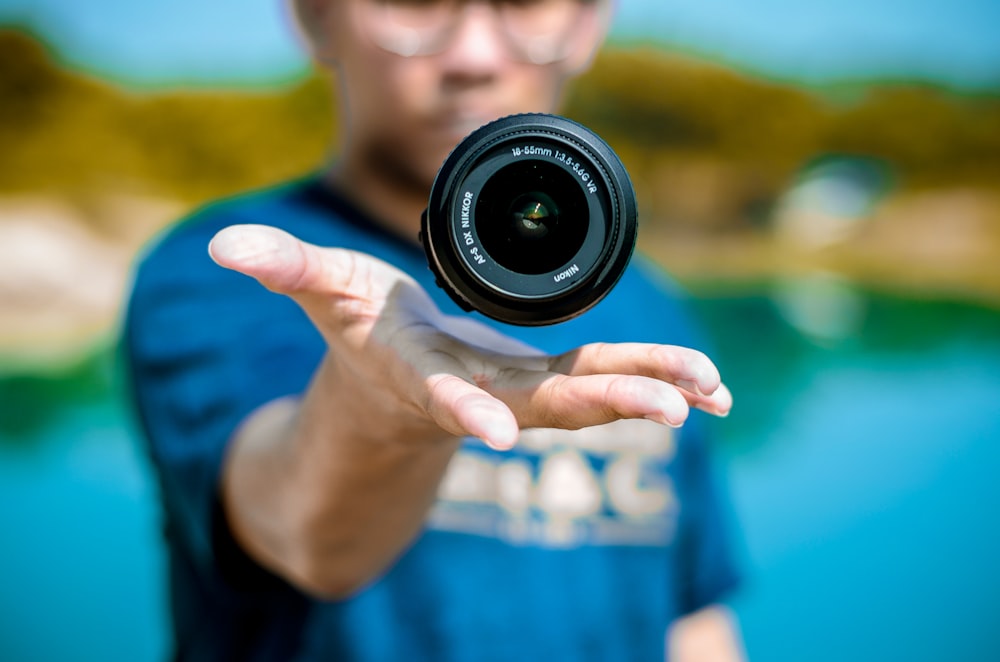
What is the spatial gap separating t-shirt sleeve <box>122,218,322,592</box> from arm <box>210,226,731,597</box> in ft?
0.10

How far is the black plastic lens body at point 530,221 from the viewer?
0.75 metres

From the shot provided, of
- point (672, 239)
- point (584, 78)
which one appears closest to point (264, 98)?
point (584, 78)

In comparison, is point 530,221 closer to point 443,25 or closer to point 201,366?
point 201,366

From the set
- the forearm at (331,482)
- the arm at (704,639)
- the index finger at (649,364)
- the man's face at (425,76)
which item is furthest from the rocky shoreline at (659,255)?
the index finger at (649,364)

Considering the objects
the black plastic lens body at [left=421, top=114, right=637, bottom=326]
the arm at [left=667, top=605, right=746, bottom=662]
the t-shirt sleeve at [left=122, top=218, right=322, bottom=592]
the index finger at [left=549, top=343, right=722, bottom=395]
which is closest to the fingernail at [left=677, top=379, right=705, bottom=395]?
the index finger at [left=549, top=343, right=722, bottom=395]

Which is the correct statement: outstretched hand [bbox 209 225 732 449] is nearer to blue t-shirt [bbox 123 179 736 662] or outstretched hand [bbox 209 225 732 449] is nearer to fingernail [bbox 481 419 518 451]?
fingernail [bbox 481 419 518 451]

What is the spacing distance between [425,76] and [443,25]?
110 millimetres

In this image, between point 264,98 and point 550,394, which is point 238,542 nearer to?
point 550,394

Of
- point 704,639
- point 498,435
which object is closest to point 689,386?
point 498,435

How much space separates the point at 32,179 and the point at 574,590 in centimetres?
413

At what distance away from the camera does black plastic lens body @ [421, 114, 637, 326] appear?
748mm

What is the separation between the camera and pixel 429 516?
118cm

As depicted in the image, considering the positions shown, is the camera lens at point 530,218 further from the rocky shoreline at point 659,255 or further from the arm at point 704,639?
the rocky shoreline at point 659,255

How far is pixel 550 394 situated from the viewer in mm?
630
